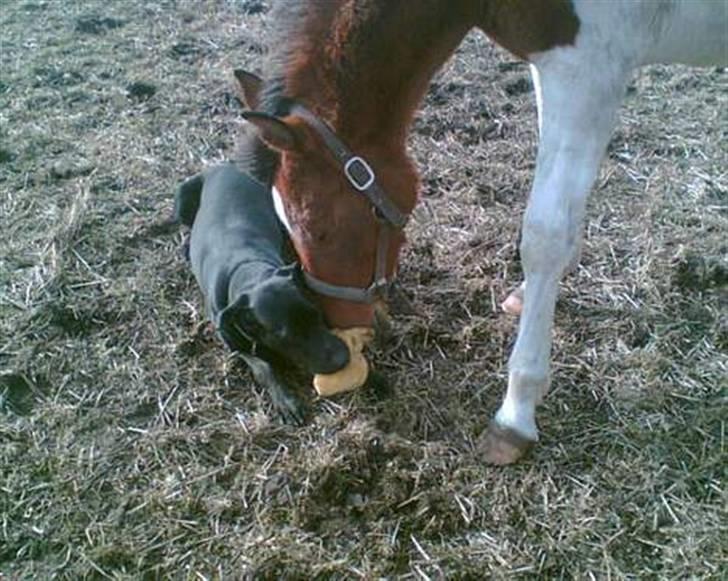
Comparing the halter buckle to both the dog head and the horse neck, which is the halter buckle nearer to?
the horse neck

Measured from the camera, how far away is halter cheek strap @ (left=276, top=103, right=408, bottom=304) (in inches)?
98.2

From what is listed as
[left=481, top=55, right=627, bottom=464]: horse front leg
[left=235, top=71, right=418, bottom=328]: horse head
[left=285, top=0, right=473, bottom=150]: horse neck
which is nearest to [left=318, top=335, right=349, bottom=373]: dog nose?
[left=235, top=71, right=418, bottom=328]: horse head

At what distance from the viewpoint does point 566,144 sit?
2461mm

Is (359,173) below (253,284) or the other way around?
the other way around

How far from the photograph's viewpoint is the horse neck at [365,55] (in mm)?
→ 2488

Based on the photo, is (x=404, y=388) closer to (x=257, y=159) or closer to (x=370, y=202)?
(x=370, y=202)

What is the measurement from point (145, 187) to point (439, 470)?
2.35 metres

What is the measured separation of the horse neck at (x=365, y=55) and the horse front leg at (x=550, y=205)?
35 cm

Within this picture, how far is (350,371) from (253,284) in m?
0.48

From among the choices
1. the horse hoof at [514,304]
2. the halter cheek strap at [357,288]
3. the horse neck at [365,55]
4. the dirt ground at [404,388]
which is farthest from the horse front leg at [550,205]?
the horse hoof at [514,304]

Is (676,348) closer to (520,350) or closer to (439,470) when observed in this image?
(520,350)

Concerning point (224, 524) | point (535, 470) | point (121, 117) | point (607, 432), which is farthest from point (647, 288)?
point (121, 117)

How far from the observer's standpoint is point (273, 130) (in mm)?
2404

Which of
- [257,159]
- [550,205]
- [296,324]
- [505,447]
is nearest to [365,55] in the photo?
[257,159]
